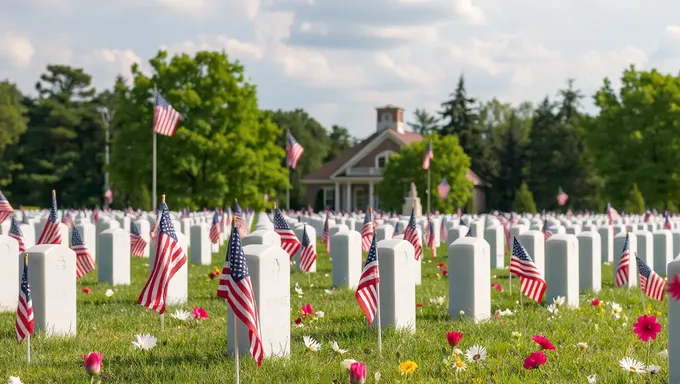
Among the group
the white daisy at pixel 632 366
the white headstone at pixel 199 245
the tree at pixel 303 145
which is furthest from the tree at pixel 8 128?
the white daisy at pixel 632 366

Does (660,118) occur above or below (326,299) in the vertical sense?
above

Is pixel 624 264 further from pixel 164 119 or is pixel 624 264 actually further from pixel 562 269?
pixel 164 119

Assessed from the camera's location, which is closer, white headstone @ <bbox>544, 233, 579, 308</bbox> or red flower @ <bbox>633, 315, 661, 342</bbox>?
red flower @ <bbox>633, 315, 661, 342</bbox>

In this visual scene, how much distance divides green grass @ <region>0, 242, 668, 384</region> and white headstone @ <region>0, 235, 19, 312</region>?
1.65 feet

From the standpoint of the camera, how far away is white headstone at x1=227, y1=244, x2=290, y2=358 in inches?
288

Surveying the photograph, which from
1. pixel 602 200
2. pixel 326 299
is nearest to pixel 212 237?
pixel 326 299

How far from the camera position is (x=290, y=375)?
6.77 metres

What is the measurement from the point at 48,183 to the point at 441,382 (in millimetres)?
65021

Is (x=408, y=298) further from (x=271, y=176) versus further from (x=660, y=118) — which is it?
(x=660, y=118)

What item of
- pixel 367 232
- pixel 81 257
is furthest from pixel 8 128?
pixel 81 257

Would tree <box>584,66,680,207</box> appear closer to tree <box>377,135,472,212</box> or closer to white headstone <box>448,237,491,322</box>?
tree <box>377,135,472,212</box>

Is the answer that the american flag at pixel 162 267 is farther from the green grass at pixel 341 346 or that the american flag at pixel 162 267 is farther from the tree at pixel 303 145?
the tree at pixel 303 145

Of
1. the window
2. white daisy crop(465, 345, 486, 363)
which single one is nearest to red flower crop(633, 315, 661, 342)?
white daisy crop(465, 345, 486, 363)

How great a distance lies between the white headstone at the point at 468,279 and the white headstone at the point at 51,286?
3.90m
